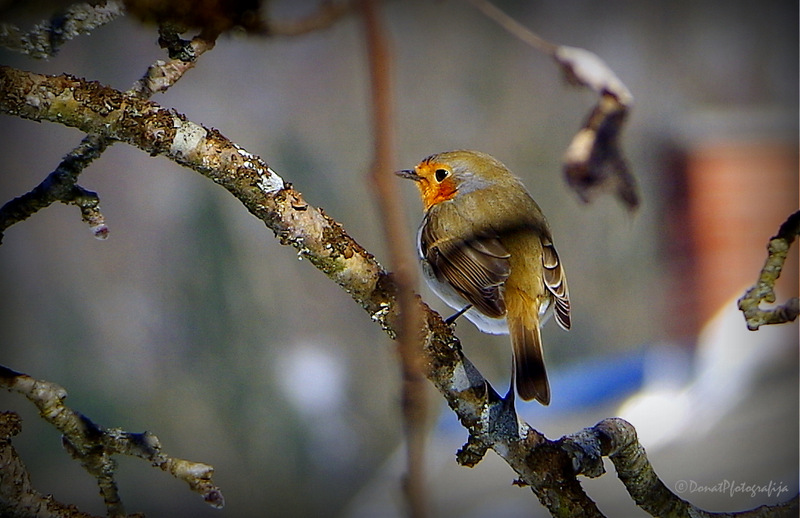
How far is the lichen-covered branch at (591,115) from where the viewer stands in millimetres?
1415

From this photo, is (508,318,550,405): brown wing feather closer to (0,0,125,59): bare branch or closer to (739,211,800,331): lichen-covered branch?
(739,211,800,331): lichen-covered branch

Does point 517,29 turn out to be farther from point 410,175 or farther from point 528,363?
point 528,363

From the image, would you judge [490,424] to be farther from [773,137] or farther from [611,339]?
[773,137]

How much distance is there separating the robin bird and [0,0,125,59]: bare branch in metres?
0.43

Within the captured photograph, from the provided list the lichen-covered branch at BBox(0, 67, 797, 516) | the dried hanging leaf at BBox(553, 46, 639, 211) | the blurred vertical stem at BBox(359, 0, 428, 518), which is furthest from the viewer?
the dried hanging leaf at BBox(553, 46, 639, 211)

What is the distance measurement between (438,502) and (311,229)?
0.99 m

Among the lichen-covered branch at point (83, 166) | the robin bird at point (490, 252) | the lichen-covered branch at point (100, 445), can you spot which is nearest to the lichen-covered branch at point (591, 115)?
the robin bird at point (490, 252)

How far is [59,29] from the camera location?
0.75 m

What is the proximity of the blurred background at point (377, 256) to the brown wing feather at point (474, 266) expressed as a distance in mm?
414

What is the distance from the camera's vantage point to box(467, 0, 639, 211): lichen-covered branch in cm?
142

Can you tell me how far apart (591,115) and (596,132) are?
0.14 feet

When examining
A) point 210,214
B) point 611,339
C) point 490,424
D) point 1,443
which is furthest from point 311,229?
point 611,339

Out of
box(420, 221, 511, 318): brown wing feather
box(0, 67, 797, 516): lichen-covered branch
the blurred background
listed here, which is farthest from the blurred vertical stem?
the blurred background

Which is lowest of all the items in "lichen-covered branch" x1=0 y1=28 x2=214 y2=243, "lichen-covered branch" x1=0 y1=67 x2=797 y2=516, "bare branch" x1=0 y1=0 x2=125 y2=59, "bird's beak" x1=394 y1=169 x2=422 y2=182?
"lichen-covered branch" x1=0 y1=67 x2=797 y2=516
